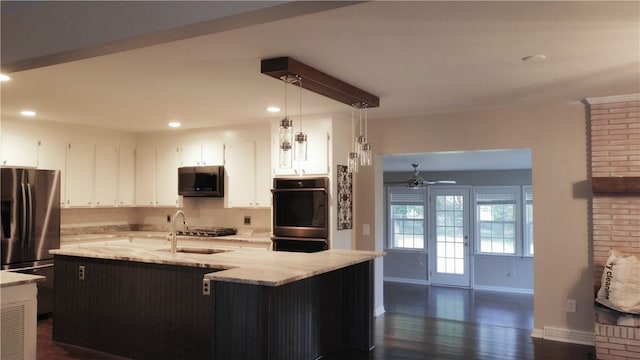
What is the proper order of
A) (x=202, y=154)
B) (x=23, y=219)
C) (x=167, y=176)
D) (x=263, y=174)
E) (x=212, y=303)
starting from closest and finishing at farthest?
(x=212, y=303), (x=23, y=219), (x=263, y=174), (x=202, y=154), (x=167, y=176)

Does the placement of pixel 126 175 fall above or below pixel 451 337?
above

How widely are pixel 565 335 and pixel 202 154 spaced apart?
4.64m

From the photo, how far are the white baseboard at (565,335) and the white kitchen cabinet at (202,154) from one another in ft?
13.5

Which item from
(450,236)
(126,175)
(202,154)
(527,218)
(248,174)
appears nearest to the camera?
(248,174)

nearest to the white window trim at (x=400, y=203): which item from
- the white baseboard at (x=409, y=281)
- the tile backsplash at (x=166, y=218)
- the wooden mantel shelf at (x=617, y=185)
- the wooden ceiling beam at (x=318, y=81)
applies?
the white baseboard at (x=409, y=281)

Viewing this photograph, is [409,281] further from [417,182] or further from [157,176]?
[157,176]

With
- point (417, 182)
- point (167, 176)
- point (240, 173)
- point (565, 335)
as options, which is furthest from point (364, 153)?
point (417, 182)

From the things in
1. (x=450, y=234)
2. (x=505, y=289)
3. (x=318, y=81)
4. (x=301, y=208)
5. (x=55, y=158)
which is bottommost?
(x=505, y=289)

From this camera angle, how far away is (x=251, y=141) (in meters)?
5.78

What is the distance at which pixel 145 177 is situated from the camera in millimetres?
6617

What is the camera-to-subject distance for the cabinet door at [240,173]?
19.0 ft

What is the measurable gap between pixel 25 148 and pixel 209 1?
15.2 ft

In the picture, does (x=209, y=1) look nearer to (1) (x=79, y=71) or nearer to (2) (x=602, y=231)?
(1) (x=79, y=71)

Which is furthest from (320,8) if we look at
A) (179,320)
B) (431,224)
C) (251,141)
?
(431,224)
